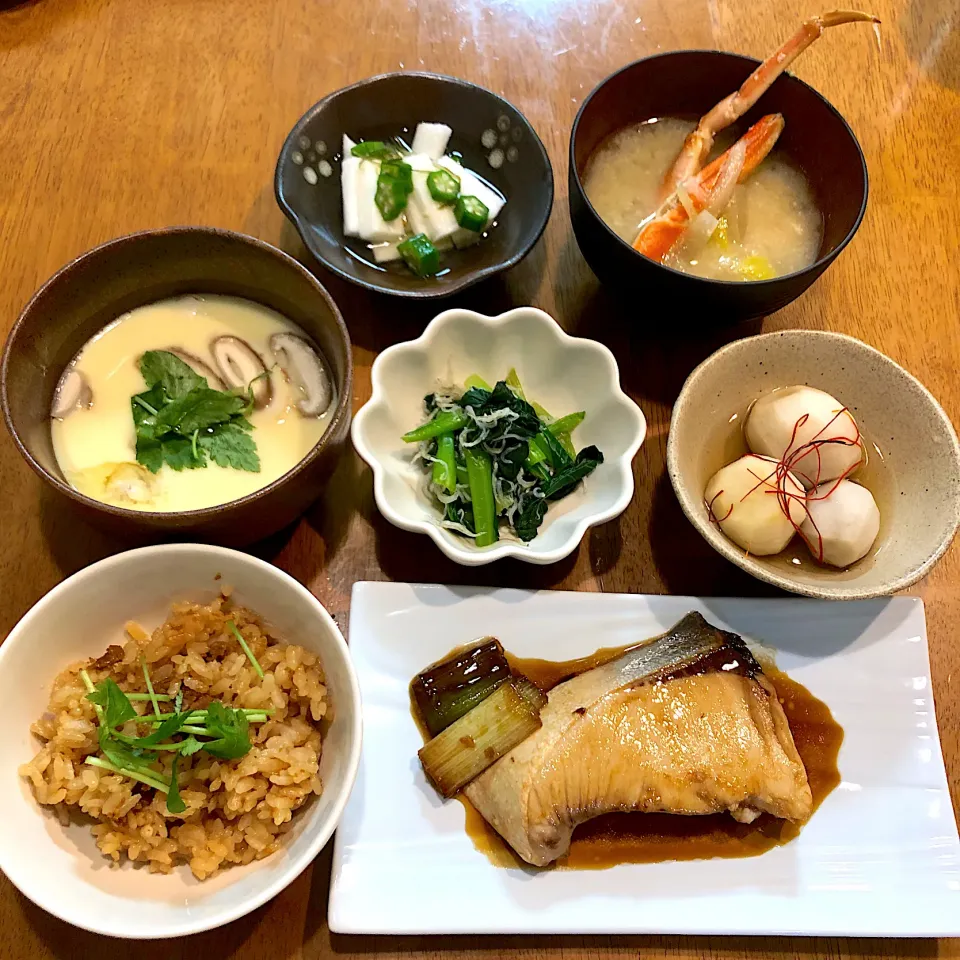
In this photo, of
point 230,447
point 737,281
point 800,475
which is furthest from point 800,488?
point 230,447

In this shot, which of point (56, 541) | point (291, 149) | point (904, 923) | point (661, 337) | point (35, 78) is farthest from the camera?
point (35, 78)

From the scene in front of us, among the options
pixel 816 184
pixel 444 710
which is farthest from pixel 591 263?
pixel 444 710

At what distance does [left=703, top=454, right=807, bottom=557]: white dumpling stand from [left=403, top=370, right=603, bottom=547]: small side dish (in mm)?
275

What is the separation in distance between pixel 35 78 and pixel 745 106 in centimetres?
180

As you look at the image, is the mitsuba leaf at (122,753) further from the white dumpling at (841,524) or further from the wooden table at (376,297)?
the white dumpling at (841,524)

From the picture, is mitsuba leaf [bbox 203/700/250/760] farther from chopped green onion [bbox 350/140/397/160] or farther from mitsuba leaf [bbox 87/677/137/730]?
chopped green onion [bbox 350/140/397/160]

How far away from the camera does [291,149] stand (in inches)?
69.4

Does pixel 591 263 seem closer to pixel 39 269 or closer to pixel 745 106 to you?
pixel 745 106

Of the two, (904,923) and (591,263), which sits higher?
(591,263)

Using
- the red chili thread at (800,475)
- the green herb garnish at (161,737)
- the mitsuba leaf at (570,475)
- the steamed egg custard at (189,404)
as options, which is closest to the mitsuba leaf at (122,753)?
the green herb garnish at (161,737)

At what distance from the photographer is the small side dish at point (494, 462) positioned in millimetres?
1634

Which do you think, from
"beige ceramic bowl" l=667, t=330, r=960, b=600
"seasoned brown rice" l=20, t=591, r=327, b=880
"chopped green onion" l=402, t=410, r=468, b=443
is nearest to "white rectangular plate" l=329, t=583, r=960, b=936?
"beige ceramic bowl" l=667, t=330, r=960, b=600

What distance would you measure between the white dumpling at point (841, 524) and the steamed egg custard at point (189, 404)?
3.37 feet

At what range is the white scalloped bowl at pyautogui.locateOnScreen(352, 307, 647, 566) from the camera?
1518 millimetres
